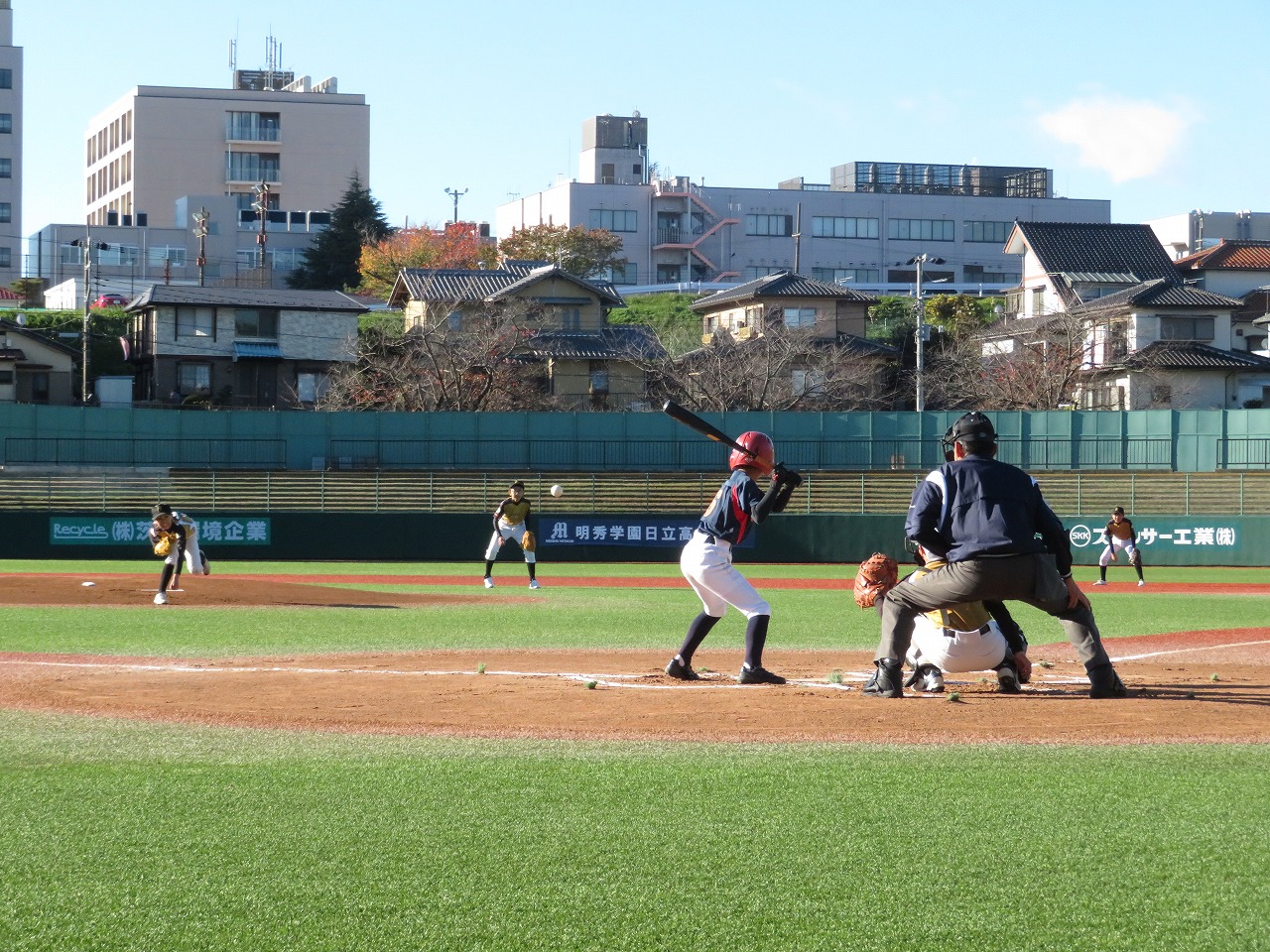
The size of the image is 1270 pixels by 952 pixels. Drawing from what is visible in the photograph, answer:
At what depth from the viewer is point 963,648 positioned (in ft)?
31.9

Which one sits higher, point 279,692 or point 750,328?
point 750,328

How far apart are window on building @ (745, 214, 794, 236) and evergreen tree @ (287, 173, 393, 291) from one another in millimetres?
27956

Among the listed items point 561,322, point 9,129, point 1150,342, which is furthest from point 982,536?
point 9,129

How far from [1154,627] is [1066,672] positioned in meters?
7.00

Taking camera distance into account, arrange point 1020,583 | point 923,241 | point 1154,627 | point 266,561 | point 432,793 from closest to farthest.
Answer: point 432,793, point 1020,583, point 1154,627, point 266,561, point 923,241

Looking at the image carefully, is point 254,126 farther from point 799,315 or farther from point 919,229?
point 919,229

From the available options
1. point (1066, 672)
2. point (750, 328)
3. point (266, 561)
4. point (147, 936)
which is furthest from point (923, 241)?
point (147, 936)

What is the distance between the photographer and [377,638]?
15.5 m

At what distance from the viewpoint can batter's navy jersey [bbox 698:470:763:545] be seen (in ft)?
33.5

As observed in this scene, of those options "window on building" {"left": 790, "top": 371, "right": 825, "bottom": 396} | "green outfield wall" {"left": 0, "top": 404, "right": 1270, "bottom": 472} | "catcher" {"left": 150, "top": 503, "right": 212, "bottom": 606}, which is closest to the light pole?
"green outfield wall" {"left": 0, "top": 404, "right": 1270, "bottom": 472}

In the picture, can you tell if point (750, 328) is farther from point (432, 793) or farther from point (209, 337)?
point (432, 793)

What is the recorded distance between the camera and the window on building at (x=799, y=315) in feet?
212

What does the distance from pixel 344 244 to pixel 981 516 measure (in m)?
80.3

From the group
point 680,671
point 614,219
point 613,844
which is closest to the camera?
point 613,844
